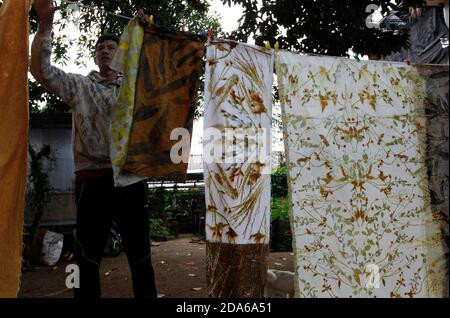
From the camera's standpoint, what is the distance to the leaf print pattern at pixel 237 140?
86.0 inches

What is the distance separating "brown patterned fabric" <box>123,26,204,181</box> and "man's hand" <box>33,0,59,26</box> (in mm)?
536

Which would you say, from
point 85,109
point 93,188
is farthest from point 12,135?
point 93,188

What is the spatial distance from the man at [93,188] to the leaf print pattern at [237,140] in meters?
0.46

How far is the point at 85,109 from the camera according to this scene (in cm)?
238

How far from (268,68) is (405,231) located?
1289 millimetres

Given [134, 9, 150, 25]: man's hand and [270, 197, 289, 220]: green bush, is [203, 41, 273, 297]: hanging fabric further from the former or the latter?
[270, 197, 289, 220]: green bush

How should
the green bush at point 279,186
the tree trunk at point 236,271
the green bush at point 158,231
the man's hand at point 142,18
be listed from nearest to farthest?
1. the tree trunk at point 236,271
2. the man's hand at point 142,18
3. the green bush at point 158,231
4. the green bush at point 279,186

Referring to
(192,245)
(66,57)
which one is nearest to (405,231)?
(66,57)

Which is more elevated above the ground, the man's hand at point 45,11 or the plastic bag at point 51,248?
the man's hand at point 45,11

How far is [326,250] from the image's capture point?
220cm

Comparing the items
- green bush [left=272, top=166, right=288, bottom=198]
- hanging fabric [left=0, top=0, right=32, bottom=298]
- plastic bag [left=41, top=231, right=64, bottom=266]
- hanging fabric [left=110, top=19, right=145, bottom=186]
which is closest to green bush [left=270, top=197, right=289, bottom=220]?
green bush [left=272, top=166, right=288, bottom=198]

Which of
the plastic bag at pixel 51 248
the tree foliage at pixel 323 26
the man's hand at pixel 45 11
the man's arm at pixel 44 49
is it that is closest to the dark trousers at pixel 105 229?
Result: the man's arm at pixel 44 49

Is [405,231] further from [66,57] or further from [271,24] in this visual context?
[66,57]

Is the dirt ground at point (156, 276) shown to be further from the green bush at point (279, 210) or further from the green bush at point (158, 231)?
the green bush at point (158, 231)
